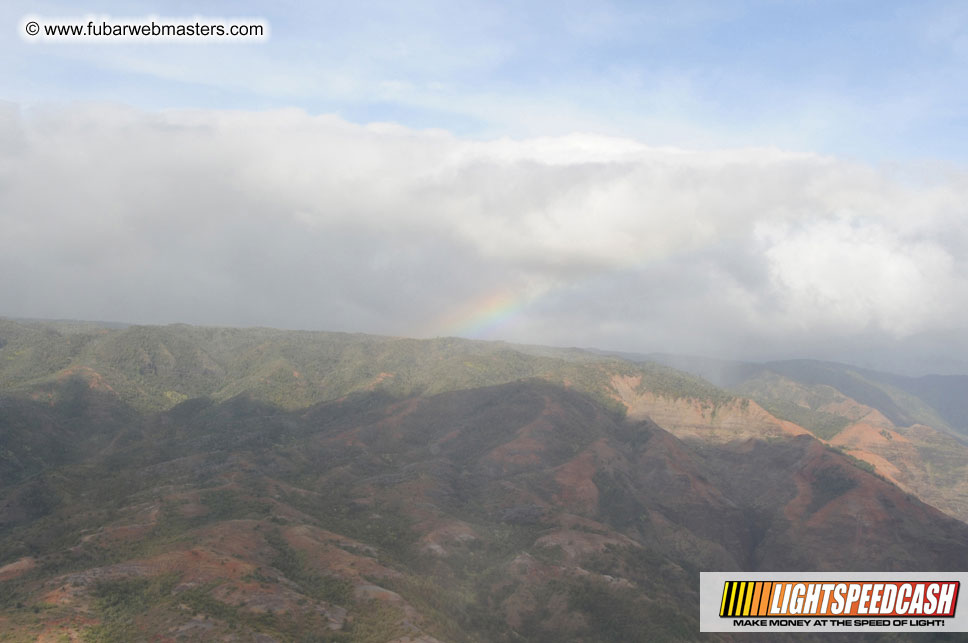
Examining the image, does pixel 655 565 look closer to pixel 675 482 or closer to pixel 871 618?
pixel 871 618

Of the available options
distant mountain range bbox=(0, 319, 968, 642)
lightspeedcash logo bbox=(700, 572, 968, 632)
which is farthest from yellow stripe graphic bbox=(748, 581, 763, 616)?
distant mountain range bbox=(0, 319, 968, 642)

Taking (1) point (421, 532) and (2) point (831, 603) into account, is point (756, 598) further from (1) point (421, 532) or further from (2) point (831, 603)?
(1) point (421, 532)

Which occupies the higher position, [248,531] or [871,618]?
[248,531]

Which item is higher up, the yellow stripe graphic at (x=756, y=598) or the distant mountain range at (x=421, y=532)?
the yellow stripe graphic at (x=756, y=598)

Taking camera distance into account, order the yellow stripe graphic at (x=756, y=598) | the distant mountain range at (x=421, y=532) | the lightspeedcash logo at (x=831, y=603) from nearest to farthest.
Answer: the yellow stripe graphic at (x=756, y=598) < the lightspeedcash logo at (x=831, y=603) < the distant mountain range at (x=421, y=532)

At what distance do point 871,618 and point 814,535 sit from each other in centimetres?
4384

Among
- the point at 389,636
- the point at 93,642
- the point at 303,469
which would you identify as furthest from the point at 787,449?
the point at 93,642

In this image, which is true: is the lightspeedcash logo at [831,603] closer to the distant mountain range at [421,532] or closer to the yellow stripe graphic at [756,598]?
the yellow stripe graphic at [756,598]

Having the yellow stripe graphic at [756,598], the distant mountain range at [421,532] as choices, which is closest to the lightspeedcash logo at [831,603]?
the yellow stripe graphic at [756,598]

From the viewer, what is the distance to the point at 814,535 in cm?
14775

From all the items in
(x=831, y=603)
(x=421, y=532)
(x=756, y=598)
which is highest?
(x=756, y=598)

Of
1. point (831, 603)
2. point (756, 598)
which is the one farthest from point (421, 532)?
point (831, 603)

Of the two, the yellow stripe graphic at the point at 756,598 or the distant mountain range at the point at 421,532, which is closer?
the yellow stripe graphic at the point at 756,598

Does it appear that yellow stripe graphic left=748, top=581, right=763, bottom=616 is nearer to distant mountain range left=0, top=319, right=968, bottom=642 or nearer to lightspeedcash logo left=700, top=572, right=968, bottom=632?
lightspeedcash logo left=700, top=572, right=968, bottom=632
